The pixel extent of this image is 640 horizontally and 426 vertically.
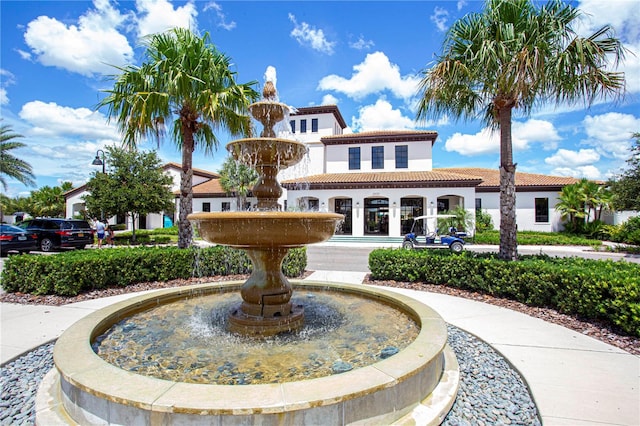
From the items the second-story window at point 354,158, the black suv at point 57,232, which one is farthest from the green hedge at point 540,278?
the second-story window at point 354,158

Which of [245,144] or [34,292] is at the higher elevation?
[245,144]

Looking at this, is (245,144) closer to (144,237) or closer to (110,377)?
(110,377)

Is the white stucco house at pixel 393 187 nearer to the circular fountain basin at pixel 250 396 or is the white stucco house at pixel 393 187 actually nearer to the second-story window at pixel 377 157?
the second-story window at pixel 377 157

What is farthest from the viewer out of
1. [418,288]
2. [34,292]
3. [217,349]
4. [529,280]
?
[418,288]

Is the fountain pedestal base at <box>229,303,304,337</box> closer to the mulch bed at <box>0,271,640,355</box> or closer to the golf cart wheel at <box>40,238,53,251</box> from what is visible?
the mulch bed at <box>0,271,640,355</box>

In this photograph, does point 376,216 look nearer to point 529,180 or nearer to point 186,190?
point 529,180

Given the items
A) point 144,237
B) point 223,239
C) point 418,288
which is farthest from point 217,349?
point 144,237

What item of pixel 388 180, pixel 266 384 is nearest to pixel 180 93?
pixel 266 384

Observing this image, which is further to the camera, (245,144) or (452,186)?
(452,186)

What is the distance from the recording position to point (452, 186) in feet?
85.4

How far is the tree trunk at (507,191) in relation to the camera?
27.9ft

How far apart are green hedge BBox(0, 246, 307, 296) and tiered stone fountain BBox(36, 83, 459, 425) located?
155 inches

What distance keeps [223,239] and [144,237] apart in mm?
24786

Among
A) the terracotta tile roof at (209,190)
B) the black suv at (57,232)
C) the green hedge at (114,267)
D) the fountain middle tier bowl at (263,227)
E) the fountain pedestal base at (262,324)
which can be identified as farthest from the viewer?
the terracotta tile roof at (209,190)
